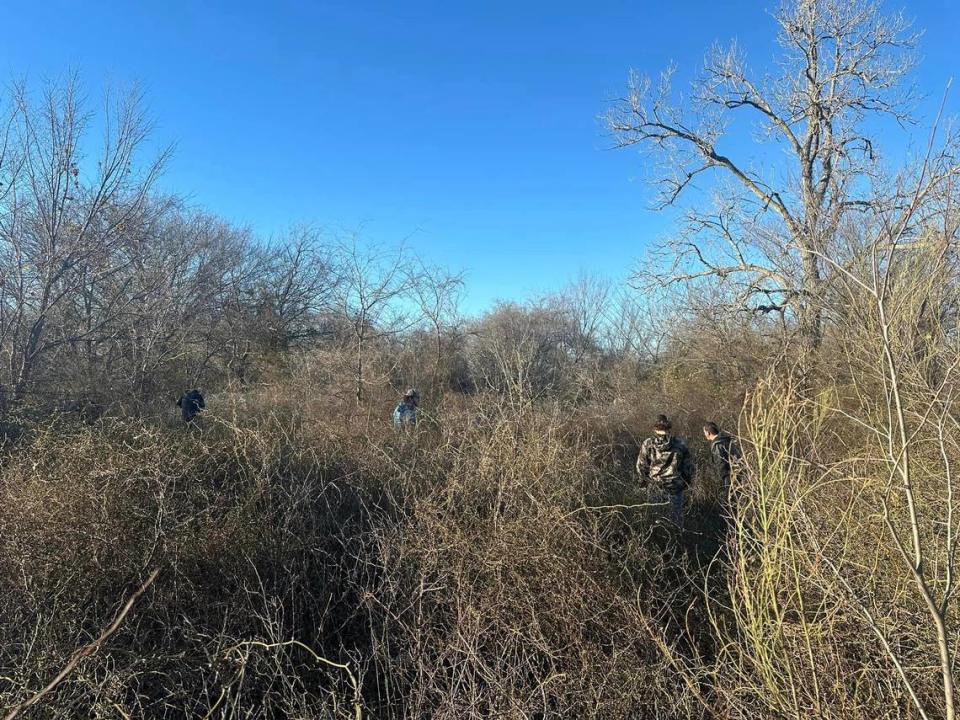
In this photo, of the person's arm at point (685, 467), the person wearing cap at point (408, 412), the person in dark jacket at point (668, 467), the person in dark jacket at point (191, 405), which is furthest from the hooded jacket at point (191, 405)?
the person's arm at point (685, 467)

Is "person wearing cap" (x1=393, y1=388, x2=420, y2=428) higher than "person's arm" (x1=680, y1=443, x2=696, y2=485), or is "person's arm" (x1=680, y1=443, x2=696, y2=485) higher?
"person wearing cap" (x1=393, y1=388, x2=420, y2=428)

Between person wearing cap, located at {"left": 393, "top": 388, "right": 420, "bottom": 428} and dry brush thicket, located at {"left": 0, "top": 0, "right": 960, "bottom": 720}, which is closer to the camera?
dry brush thicket, located at {"left": 0, "top": 0, "right": 960, "bottom": 720}

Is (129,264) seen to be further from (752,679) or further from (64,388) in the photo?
(752,679)

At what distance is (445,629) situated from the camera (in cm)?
347

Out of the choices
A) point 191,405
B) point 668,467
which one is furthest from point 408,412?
point 191,405

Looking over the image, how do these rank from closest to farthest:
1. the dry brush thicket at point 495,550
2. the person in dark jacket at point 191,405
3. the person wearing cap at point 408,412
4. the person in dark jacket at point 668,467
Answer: the dry brush thicket at point 495,550
the person in dark jacket at point 668,467
the person wearing cap at point 408,412
the person in dark jacket at point 191,405

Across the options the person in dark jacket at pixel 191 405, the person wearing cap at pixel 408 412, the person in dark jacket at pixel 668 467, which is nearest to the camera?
the person in dark jacket at pixel 668 467

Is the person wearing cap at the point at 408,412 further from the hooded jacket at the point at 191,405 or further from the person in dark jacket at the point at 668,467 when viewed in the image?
the hooded jacket at the point at 191,405

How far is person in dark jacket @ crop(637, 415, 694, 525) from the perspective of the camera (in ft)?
18.9

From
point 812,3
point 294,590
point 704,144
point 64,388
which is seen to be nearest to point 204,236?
point 64,388

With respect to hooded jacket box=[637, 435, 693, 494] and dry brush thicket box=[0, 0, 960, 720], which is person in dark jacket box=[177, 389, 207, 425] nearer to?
dry brush thicket box=[0, 0, 960, 720]

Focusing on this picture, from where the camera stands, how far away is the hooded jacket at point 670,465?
577cm

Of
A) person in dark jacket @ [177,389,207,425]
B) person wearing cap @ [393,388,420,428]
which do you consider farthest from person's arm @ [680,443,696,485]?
person in dark jacket @ [177,389,207,425]

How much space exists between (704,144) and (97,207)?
13236 mm
